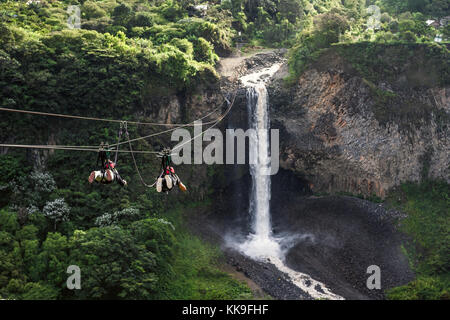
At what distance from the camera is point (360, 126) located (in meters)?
27.4

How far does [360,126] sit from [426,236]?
8.60 meters

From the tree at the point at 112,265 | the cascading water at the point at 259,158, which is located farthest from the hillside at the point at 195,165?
the cascading water at the point at 259,158

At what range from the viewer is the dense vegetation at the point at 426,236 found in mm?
19734

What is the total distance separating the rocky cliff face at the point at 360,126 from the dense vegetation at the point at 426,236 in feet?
3.40

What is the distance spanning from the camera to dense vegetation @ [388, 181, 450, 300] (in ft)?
64.7

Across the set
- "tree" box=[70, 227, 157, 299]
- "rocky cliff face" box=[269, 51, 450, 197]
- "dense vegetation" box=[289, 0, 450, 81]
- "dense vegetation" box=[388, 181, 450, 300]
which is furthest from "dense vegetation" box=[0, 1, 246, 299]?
"dense vegetation" box=[388, 181, 450, 300]

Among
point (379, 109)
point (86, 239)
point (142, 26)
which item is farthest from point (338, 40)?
point (86, 239)

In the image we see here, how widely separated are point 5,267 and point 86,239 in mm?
3496

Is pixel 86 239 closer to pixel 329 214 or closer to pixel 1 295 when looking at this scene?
pixel 1 295

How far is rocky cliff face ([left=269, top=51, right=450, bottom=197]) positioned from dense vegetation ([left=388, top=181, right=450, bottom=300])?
1037mm

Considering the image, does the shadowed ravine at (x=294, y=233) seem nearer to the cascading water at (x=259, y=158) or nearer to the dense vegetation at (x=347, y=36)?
the cascading water at (x=259, y=158)

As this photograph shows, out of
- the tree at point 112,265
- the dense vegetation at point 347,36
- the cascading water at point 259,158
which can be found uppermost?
the dense vegetation at point 347,36

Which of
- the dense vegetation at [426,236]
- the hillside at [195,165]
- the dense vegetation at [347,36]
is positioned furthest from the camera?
the dense vegetation at [347,36]

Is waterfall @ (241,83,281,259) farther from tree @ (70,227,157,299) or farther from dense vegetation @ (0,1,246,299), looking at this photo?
tree @ (70,227,157,299)
